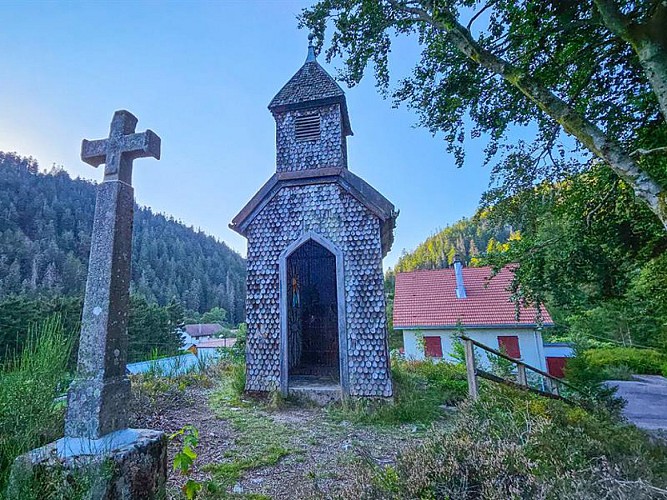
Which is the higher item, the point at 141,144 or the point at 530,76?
the point at 530,76

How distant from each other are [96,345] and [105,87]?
18.0ft

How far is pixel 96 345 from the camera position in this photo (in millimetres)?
2420

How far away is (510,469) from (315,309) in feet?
28.2

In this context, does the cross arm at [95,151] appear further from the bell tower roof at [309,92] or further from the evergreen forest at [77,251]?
the evergreen forest at [77,251]

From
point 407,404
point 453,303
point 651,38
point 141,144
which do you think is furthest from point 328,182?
point 453,303

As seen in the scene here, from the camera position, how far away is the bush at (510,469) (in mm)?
2012

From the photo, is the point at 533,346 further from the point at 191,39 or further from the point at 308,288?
the point at 191,39

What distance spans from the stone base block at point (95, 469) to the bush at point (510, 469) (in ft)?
4.90

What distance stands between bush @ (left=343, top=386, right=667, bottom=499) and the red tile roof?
1319 cm

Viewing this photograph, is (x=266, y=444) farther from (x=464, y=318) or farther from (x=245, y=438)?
(x=464, y=318)

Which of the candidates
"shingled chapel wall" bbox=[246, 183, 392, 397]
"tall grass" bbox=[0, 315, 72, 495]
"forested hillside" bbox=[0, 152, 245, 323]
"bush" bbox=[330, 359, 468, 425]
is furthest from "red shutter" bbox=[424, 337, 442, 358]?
"forested hillside" bbox=[0, 152, 245, 323]

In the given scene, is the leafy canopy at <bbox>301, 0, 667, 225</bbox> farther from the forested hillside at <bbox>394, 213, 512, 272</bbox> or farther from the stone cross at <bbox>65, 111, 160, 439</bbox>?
the forested hillside at <bbox>394, 213, 512, 272</bbox>

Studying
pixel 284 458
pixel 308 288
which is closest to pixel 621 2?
pixel 284 458

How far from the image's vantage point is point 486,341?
1584 cm
